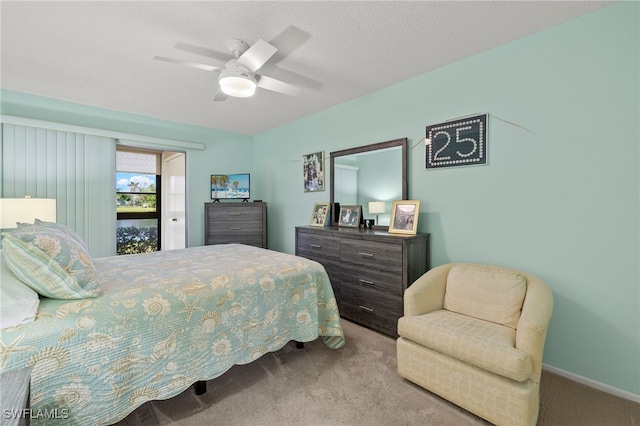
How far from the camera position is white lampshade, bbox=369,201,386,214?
3125 mm

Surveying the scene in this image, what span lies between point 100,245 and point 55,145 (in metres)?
1.33

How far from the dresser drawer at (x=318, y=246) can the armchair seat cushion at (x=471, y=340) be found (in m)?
1.26

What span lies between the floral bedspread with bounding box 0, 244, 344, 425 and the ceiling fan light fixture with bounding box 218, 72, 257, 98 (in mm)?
1352

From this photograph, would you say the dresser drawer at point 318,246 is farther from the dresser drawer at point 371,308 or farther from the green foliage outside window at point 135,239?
the green foliage outside window at point 135,239

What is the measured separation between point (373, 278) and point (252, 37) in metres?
2.28

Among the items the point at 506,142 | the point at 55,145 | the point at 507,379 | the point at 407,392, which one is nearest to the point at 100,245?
the point at 55,145

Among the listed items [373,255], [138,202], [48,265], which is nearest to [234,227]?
[373,255]

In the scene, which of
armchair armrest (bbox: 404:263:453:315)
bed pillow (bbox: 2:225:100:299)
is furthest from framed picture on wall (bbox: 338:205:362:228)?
bed pillow (bbox: 2:225:100:299)

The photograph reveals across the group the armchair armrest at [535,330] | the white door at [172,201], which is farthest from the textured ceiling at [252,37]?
the white door at [172,201]

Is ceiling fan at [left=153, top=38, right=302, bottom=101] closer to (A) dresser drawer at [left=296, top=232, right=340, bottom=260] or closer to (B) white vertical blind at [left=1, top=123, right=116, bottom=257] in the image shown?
(A) dresser drawer at [left=296, top=232, right=340, bottom=260]

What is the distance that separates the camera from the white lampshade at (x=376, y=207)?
3125 mm

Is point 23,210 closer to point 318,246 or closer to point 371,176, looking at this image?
point 318,246

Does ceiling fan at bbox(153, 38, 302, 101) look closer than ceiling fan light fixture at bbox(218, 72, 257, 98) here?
Yes

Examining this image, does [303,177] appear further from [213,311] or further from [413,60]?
[213,311]
